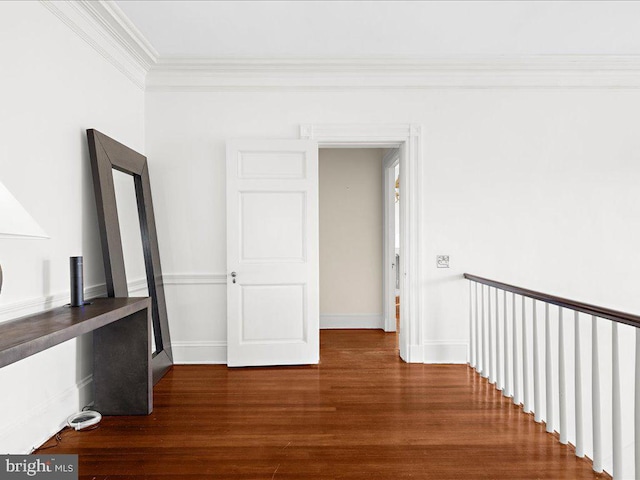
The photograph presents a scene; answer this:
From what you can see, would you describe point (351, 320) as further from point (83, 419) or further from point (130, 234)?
point (83, 419)

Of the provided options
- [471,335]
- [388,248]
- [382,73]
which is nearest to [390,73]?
[382,73]

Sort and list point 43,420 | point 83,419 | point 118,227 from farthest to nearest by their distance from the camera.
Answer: point 118,227
point 83,419
point 43,420

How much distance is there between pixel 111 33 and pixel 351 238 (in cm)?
337

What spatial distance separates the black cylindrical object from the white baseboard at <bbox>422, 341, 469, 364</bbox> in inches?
112

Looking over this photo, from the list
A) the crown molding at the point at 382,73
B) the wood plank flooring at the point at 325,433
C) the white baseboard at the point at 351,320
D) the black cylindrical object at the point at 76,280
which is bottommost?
the wood plank flooring at the point at 325,433

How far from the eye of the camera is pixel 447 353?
3.98m

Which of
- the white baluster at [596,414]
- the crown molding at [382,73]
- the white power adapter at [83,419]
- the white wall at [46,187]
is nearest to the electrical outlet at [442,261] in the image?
the crown molding at [382,73]

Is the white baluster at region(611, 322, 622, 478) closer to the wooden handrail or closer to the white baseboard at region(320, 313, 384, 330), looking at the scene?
the wooden handrail

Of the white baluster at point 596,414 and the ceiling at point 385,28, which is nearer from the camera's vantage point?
the white baluster at point 596,414

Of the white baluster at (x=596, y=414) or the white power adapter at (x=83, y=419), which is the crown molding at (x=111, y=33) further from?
the white baluster at (x=596, y=414)

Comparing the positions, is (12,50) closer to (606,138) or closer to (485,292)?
(485,292)

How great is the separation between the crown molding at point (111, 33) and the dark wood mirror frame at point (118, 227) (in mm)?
661

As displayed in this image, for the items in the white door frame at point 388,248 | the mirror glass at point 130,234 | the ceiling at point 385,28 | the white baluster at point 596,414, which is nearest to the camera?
the white baluster at point 596,414

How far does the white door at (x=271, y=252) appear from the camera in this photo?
12.6 feet
